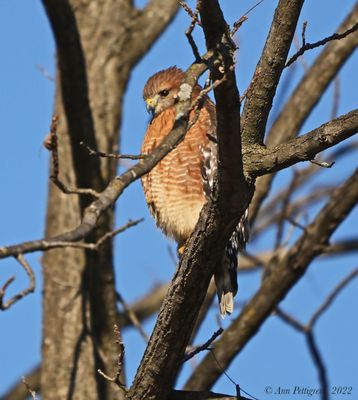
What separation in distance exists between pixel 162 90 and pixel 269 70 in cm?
273

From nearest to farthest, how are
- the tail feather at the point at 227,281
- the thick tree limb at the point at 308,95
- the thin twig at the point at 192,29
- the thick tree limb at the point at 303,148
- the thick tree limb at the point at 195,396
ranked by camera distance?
the thin twig at the point at 192,29, the thick tree limb at the point at 303,148, the thick tree limb at the point at 195,396, the tail feather at the point at 227,281, the thick tree limb at the point at 308,95

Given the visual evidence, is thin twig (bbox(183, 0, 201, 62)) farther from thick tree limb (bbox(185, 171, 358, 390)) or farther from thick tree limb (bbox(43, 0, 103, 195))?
thick tree limb (bbox(185, 171, 358, 390))

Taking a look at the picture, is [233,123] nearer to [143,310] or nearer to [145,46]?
[145,46]

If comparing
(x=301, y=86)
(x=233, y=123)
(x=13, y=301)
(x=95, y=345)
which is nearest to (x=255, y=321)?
(x=95, y=345)

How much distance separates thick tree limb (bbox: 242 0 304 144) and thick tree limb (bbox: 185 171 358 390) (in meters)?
2.03

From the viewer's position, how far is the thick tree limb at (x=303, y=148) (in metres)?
2.96

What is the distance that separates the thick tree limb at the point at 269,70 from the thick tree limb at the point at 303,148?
0.10 m

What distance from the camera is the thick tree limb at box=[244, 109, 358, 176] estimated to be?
9.73 ft

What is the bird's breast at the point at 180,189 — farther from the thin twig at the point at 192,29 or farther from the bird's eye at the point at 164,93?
the thin twig at the point at 192,29

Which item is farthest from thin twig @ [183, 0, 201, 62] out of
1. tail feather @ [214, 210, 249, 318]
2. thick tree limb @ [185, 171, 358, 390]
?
thick tree limb @ [185, 171, 358, 390]

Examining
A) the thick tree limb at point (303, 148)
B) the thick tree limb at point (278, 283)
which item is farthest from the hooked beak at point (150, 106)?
the thick tree limb at point (303, 148)

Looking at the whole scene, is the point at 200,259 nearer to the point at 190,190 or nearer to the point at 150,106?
the point at 190,190

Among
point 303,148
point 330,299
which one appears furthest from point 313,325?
point 303,148

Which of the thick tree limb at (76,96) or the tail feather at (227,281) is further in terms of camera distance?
the thick tree limb at (76,96)
